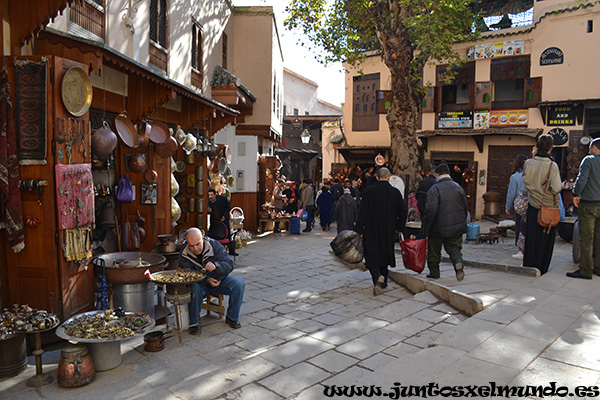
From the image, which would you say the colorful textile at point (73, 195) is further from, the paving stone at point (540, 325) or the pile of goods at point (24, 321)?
the paving stone at point (540, 325)

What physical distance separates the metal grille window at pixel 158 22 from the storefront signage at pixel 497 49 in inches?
495

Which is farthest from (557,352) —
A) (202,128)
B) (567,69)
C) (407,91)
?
(567,69)

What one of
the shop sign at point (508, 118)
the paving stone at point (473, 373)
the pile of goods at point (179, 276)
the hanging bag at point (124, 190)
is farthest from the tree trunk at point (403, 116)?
the paving stone at point (473, 373)

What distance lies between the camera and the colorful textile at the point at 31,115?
4926 mm

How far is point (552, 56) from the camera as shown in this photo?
16.9 meters

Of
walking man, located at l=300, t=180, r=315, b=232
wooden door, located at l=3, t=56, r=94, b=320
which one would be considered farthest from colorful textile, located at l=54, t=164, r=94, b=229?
walking man, located at l=300, t=180, r=315, b=232

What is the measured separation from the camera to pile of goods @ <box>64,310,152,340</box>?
14.6 feet

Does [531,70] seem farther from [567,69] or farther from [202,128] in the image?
[202,128]

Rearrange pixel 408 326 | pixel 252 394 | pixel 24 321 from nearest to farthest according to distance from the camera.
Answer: pixel 252 394
pixel 24 321
pixel 408 326

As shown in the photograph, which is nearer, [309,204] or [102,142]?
[102,142]

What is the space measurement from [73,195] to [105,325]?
1583mm

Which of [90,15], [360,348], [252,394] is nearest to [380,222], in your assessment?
[360,348]

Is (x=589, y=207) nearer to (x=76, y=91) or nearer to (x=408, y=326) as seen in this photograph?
(x=408, y=326)

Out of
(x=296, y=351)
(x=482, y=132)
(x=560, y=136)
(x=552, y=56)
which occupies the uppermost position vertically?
(x=552, y=56)
